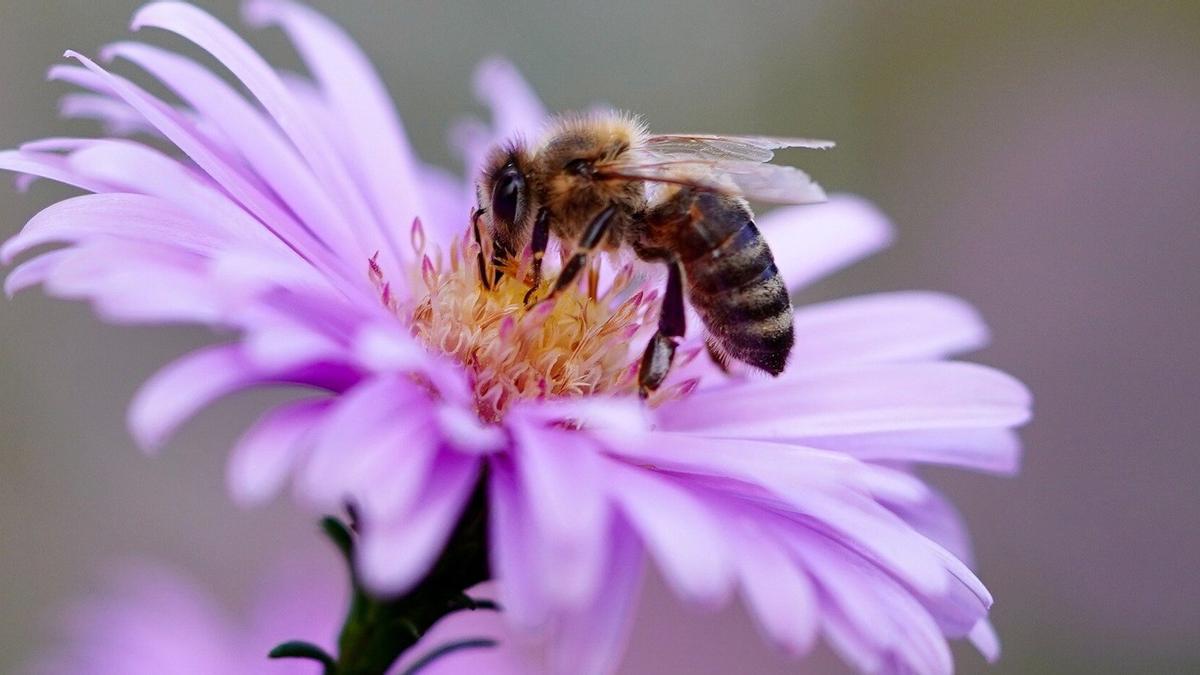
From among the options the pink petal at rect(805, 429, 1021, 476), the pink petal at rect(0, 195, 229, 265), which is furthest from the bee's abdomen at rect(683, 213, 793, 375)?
the pink petal at rect(0, 195, 229, 265)

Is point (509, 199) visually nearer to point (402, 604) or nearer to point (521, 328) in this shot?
point (521, 328)

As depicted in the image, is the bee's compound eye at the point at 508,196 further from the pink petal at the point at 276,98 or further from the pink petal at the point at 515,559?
the pink petal at the point at 515,559

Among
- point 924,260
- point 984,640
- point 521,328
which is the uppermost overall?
point 521,328

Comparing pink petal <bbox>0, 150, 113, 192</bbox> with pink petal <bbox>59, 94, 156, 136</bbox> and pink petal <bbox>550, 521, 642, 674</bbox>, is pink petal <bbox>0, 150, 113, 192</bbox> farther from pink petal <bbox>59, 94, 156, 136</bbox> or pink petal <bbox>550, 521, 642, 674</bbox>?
pink petal <bbox>550, 521, 642, 674</bbox>

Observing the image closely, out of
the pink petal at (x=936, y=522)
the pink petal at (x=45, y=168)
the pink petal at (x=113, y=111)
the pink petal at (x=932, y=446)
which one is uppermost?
the pink petal at (x=113, y=111)

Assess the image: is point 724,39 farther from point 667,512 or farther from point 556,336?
point 667,512

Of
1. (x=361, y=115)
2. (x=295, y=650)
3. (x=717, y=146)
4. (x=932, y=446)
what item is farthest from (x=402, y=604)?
(x=361, y=115)

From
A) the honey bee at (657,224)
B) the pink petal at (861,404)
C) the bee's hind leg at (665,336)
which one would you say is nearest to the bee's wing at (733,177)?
the honey bee at (657,224)
